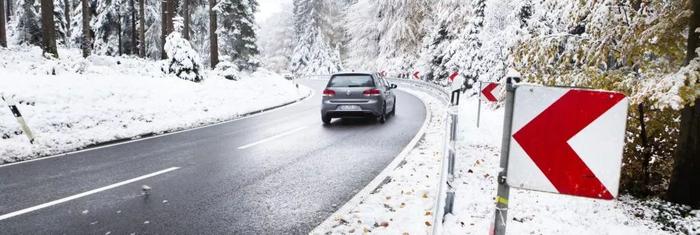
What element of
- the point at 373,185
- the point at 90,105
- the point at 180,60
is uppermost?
the point at 180,60

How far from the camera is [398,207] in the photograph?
5477 millimetres

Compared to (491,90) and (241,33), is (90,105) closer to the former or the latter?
(491,90)

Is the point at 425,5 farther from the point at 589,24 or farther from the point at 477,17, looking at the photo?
the point at 589,24

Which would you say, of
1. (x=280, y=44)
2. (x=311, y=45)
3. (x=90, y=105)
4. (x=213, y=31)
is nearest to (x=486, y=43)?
(x=90, y=105)

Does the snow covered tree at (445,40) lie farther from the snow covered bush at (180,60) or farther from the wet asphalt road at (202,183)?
the wet asphalt road at (202,183)

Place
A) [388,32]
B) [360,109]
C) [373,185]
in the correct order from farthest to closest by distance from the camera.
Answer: [388,32]
[360,109]
[373,185]

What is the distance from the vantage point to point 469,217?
498 cm

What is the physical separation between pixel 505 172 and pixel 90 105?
45.3 feet

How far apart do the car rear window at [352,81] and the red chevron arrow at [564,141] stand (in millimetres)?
11091

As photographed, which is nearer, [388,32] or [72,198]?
[72,198]

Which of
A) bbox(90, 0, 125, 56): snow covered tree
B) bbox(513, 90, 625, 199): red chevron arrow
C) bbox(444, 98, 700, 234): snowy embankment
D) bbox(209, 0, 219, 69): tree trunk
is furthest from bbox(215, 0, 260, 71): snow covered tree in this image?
bbox(513, 90, 625, 199): red chevron arrow

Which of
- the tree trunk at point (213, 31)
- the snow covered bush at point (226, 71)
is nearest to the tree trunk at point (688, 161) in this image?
the snow covered bush at point (226, 71)

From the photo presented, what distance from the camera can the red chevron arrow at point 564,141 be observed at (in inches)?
95.9

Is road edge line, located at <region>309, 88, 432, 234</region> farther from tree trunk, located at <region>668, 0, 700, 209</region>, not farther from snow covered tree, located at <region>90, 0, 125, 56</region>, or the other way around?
snow covered tree, located at <region>90, 0, 125, 56</region>
